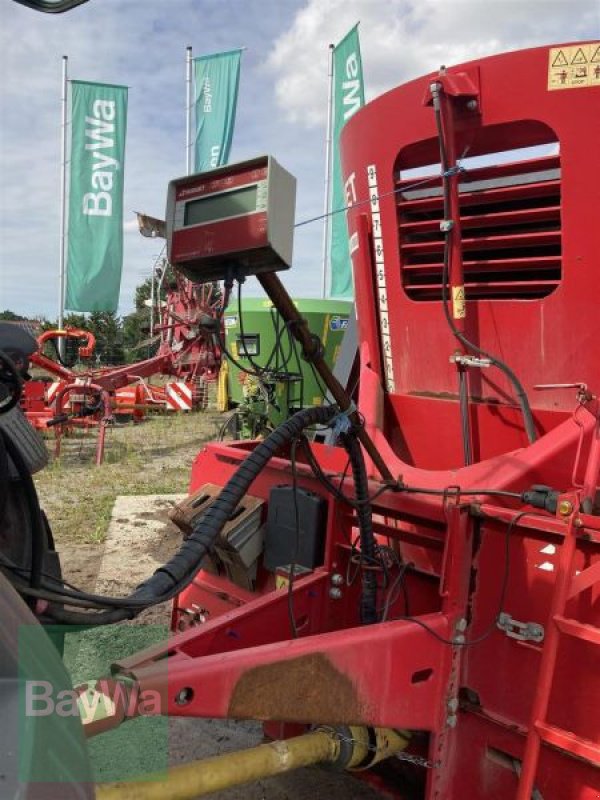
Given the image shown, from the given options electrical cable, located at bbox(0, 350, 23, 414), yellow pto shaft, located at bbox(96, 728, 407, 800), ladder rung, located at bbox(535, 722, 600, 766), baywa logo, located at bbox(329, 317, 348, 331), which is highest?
baywa logo, located at bbox(329, 317, 348, 331)

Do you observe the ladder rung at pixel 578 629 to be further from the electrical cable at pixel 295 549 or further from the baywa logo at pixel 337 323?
the baywa logo at pixel 337 323

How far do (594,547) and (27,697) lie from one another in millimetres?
1504

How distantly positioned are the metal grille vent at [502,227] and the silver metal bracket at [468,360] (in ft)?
0.79

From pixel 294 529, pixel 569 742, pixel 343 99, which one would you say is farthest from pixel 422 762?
pixel 343 99

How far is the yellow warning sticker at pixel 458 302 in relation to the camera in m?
2.72

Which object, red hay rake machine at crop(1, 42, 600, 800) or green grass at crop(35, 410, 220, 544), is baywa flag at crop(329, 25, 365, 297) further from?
red hay rake machine at crop(1, 42, 600, 800)

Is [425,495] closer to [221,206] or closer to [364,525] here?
[364,525]

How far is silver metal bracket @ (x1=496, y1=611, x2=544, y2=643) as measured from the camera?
80.0 inches

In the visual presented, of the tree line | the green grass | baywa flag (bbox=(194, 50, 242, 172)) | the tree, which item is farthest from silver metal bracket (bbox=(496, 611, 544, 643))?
the tree

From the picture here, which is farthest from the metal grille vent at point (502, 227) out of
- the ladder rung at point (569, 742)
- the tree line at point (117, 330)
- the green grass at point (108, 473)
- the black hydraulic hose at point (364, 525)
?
the tree line at point (117, 330)

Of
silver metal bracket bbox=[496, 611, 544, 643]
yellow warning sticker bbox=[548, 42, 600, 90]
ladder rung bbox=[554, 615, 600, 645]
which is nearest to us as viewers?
ladder rung bbox=[554, 615, 600, 645]

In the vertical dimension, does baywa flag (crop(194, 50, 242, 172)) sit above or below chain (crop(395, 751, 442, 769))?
above

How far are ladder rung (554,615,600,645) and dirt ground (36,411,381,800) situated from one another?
1.26 m

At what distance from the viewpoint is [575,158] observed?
2.40 metres
